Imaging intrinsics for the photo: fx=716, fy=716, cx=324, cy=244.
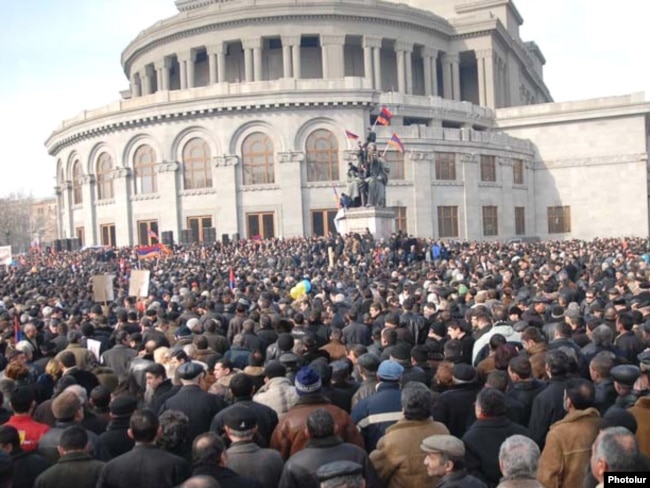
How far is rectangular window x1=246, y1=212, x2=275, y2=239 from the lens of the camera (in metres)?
48.0

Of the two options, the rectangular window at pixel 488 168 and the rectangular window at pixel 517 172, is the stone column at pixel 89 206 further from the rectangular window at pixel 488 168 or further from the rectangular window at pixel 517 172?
the rectangular window at pixel 517 172

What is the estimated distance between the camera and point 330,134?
156ft

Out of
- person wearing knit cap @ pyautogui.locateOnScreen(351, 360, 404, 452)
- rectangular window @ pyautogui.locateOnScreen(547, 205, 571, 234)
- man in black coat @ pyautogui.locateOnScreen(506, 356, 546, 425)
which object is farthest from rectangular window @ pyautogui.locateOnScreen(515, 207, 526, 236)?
person wearing knit cap @ pyautogui.locateOnScreen(351, 360, 404, 452)

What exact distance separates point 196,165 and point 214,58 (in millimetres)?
15589

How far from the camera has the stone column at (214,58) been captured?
5994 cm

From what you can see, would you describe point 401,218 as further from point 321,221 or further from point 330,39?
point 330,39

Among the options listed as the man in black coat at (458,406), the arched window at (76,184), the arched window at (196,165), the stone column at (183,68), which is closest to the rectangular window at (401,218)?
the arched window at (196,165)

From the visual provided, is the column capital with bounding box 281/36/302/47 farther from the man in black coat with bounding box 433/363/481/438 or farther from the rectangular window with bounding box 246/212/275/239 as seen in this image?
the man in black coat with bounding box 433/363/481/438

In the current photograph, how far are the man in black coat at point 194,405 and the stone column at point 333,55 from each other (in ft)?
179

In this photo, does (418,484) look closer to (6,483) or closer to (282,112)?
(6,483)

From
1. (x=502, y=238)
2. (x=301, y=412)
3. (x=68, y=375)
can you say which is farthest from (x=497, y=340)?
(x=502, y=238)

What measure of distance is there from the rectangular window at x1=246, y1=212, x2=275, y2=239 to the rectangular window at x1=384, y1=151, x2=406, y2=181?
8735mm

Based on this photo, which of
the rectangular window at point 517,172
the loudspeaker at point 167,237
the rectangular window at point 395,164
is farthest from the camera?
the rectangular window at point 517,172

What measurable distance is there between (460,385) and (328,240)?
79.0 ft
